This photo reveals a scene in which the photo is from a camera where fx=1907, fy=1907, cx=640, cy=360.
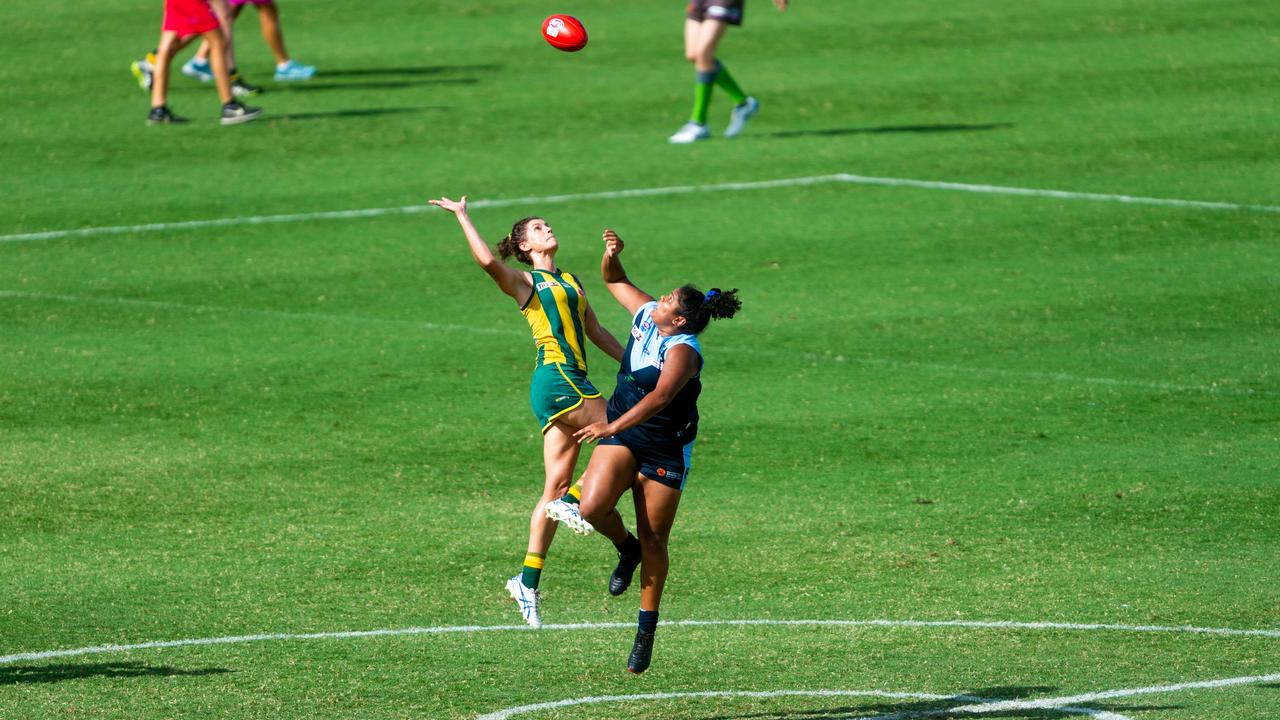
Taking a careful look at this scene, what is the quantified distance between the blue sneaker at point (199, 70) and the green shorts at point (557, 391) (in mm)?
15191

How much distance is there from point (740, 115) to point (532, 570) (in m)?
12.6

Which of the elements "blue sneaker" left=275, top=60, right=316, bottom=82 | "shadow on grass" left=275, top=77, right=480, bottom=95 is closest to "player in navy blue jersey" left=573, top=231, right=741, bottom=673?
"shadow on grass" left=275, top=77, right=480, bottom=95

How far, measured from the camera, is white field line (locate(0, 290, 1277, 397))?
1510 centimetres

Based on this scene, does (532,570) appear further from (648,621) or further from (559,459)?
(648,621)

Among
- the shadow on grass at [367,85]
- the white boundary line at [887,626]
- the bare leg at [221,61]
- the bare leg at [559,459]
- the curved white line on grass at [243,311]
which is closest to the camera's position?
the white boundary line at [887,626]

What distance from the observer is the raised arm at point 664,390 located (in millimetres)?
9492

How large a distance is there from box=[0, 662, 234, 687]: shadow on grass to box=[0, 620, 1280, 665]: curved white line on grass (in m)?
0.22

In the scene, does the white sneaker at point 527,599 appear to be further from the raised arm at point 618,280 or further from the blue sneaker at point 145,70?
the blue sneaker at point 145,70

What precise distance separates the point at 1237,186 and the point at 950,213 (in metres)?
3.41

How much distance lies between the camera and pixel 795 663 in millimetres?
10414

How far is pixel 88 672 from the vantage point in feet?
32.9

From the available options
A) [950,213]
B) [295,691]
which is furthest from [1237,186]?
[295,691]

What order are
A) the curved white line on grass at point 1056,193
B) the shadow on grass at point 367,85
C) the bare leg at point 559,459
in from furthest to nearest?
the shadow on grass at point 367,85 → the curved white line on grass at point 1056,193 → the bare leg at point 559,459

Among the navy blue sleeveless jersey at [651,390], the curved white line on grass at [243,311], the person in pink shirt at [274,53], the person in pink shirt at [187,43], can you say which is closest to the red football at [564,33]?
the navy blue sleeveless jersey at [651,390]
